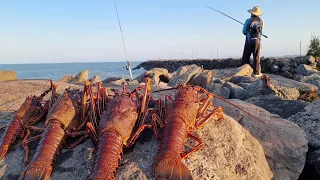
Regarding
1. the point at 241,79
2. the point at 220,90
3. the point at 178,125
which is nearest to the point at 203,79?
the point at 220,90

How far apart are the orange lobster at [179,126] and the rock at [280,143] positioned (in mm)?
1154

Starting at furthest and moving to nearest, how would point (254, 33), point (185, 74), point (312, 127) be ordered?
point (254, 33)
point (185, 74)
point (312, 127)

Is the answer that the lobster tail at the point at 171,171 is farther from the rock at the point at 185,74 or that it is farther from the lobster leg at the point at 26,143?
the rock at the point at 185,74

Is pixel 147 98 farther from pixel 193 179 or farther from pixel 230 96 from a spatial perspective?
pixel 230 96

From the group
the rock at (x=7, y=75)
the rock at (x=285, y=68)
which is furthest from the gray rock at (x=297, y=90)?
the rock at (x=285, y=68)

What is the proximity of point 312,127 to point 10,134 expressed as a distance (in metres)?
5.75

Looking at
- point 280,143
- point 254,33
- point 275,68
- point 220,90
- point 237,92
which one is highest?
point 254,33

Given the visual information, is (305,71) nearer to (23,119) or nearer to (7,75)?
(7,75)

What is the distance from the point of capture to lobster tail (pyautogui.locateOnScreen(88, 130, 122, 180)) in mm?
3959

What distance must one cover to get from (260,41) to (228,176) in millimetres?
12622

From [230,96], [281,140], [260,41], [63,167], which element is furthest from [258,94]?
[260,41]

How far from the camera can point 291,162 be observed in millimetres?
5402

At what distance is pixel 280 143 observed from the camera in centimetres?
557

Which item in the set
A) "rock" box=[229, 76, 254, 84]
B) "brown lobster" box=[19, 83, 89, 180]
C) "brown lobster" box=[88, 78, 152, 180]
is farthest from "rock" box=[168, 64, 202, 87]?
"brown lobster" box=[19, 83, 89, 180]
